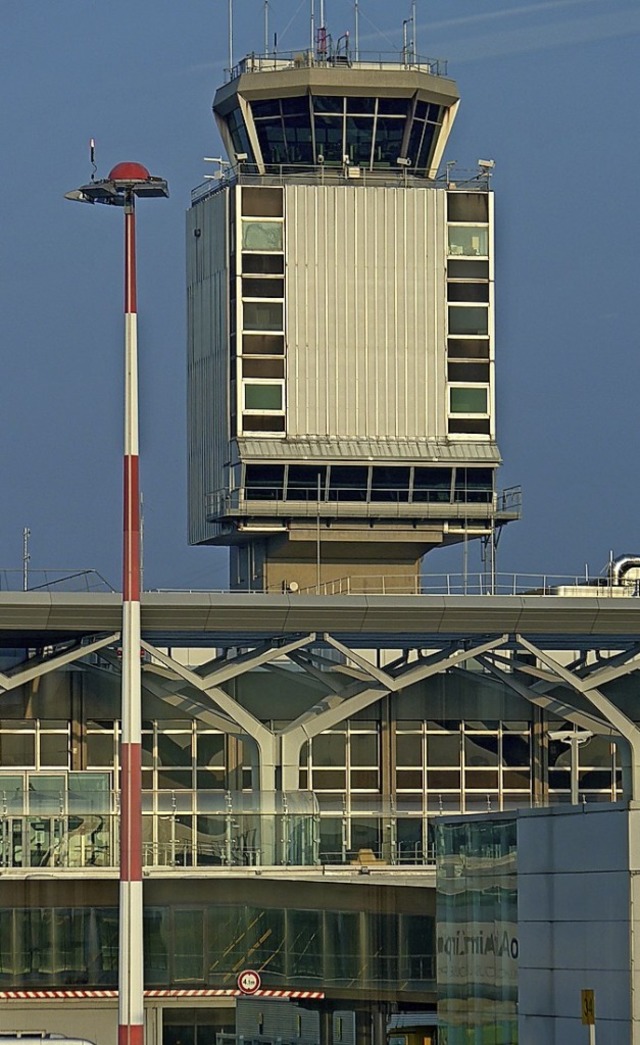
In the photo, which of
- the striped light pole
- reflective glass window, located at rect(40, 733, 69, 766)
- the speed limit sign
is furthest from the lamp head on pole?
reflective glass window, located at rect(40, 733, 69, 766)

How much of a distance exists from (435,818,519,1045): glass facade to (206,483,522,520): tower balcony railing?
3817 cm

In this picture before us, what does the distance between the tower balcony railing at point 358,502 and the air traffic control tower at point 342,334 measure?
65mm

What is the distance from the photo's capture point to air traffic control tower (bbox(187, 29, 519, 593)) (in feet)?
226

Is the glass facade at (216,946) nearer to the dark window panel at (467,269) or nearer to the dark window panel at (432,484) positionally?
the dark window panel at (432,484)

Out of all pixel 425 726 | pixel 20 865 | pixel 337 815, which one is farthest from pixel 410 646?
pixel 20 865

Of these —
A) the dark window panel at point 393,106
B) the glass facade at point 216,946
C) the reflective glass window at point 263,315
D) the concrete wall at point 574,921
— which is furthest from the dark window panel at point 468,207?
the concrete wall at point 574,921

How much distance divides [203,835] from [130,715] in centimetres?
2128

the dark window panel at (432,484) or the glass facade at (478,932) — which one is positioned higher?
the dark window panel at (432,484)

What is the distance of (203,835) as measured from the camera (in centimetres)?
4803

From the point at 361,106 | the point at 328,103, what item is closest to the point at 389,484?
the point at 361,106

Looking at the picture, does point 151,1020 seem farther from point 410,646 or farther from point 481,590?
point 481,590

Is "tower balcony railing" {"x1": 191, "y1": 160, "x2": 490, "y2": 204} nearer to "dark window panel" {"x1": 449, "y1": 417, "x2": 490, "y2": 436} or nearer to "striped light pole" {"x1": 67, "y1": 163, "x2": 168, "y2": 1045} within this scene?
"dark window panel" {"x1": 449, "y1": 417, "x2": 490, "y2": 436}

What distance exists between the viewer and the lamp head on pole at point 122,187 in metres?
27.0

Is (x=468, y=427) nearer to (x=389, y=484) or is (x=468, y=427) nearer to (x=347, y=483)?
(x=389, y=484)
